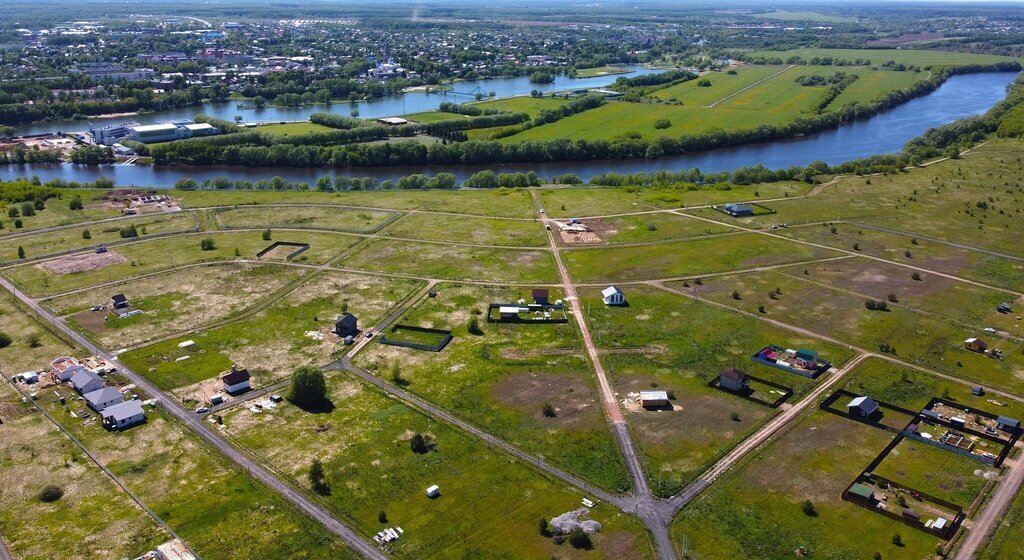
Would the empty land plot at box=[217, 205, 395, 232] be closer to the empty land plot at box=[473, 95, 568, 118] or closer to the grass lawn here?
the grass lawn

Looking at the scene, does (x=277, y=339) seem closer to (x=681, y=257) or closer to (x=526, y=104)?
(x=681, y=257)

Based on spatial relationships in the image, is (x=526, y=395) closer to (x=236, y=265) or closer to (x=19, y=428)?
(x=19, y=428)

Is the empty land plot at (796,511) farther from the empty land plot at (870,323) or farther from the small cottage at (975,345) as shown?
the small cottage at (975,345)

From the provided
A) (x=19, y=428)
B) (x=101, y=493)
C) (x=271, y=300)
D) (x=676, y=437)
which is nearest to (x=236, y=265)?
(x=271, y=300)

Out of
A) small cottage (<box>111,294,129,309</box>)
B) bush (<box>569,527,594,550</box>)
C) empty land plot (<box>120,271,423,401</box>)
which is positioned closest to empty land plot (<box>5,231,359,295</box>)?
small cottage (<box>111,294,129,309</box>)

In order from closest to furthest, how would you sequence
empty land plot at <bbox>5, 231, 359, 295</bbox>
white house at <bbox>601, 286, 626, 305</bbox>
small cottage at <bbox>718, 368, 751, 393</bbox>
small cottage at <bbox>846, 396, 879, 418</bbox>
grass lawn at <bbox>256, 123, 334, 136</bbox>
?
small cottage at <bbox>846, 396, 879, 418</bbox>
small cottage at <bbox>718, 368, 751, 393</bbox>
white house at <bbox>601, 286, 626, 305</bbox>
empty land plot at <bbox>5, 231, 359, 295</bbox>
grass lawn at <bbox>256, 123, 334, 136</bbox>

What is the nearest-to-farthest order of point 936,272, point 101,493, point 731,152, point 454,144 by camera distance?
point 101,493 → point 936,272 → point 454,144 → point 731,152
